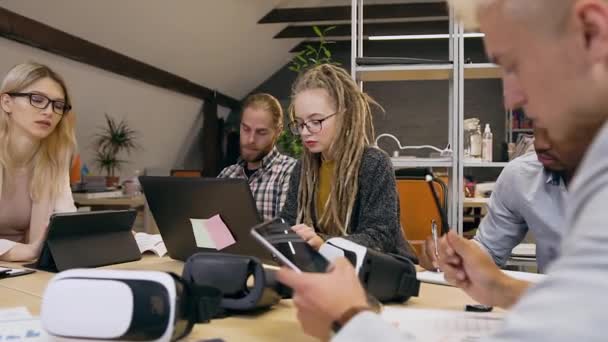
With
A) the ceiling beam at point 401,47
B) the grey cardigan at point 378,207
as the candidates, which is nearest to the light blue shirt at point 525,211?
the grey cardigan at point 378,207

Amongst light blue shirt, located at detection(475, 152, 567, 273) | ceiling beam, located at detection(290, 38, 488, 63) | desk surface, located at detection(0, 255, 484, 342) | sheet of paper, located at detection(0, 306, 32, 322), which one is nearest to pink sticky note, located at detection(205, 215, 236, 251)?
desk surface, located at detection(0, 255, 484, 342)

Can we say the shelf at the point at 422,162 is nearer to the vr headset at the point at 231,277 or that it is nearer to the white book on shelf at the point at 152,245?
the white book on shelf at the point at 152,245

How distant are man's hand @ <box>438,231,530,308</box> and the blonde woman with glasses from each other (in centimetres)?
151

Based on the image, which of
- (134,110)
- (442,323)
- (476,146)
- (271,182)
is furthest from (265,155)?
(134,110)

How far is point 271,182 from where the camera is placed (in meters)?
2.57

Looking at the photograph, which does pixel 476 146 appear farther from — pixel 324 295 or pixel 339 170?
pixel 324 295

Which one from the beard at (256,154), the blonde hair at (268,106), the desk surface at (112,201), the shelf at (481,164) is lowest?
the desk surface at (112,201)

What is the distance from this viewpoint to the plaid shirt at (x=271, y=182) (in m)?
2.52

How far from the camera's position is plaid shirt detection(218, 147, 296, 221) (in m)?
2.52

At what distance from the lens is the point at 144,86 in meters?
6.29

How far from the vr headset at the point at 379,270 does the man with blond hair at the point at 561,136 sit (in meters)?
0.35

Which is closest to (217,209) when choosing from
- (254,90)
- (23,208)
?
(23,208)

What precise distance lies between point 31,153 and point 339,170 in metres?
1.20

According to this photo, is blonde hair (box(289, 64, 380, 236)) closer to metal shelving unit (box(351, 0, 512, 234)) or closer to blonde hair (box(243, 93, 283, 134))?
blonde hair (box(243, 93, 283, 134))
